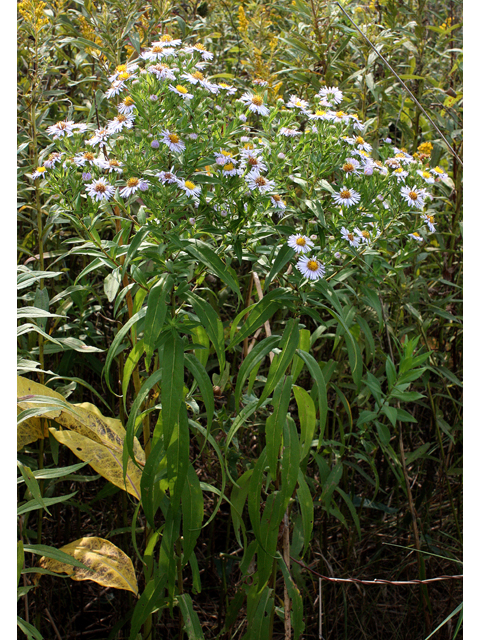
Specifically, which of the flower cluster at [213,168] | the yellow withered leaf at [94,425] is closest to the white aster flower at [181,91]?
the flower cluster at [213,168]

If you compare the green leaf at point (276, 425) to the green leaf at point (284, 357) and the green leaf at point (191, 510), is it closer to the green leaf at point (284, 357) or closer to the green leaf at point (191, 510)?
the green leaf at point (284, 357)

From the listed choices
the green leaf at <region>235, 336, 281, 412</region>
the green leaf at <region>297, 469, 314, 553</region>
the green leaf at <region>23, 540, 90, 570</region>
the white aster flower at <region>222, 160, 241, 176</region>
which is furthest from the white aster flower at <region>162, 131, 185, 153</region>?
the green leaf at <region>23, 540, 90, 570</region>

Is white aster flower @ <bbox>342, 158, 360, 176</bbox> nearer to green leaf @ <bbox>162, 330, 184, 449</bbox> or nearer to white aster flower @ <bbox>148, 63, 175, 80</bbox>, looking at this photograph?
white aster flower @ <bbox>148, 63, 175, 80</bbox>

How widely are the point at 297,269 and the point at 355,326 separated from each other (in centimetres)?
53

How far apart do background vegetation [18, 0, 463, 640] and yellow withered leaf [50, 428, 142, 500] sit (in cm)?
13

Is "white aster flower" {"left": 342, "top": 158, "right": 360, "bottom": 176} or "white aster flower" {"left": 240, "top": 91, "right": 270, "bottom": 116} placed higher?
"white aster flower" {"left": 240, "top": 91, "right": 270, "bottom": 116}

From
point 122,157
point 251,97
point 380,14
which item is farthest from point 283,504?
point 380,14

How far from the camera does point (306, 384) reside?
216 centimetres

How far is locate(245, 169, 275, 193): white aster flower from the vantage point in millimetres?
1263

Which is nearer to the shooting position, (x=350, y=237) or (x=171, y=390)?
Answer: (x=171, y=390)

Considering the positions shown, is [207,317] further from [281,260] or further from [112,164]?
[112,164]

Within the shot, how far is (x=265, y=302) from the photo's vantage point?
1.29m

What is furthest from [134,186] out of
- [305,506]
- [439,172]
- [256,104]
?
[439,172]

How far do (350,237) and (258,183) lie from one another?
25 cm
